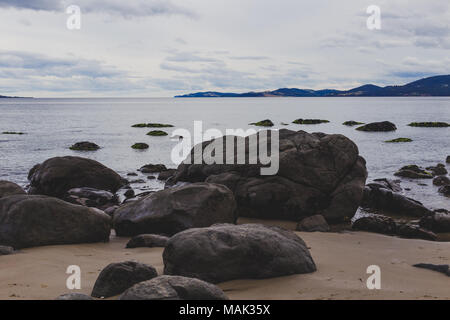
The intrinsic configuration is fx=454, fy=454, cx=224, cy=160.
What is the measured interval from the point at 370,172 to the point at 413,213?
11.4m

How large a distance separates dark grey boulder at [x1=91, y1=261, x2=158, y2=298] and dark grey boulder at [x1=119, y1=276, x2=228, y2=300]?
43.2 inches

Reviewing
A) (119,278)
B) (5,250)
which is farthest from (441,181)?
(5,250)

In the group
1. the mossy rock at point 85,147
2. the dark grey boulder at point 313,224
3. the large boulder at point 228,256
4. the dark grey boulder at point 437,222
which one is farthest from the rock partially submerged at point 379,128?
the large boulder at point 228,256

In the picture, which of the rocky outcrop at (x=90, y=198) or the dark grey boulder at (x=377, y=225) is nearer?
the dark grey boulder at (x=377, y=225)

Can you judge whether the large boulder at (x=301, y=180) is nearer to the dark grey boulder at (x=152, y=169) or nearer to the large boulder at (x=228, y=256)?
the large boulder at (x=228, y=256)

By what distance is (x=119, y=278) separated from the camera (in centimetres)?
707

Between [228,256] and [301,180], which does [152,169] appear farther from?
[228,256]

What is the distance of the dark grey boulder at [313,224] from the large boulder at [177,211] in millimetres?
2177

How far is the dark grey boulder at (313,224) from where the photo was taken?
13.3 meters

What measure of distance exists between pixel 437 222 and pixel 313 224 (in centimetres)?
368

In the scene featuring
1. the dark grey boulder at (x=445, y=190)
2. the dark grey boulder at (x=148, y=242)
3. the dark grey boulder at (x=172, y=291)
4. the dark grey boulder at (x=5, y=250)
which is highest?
the dark grey boulder at (x=172, y=291)

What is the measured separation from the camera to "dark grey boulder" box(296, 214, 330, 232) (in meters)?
13.3
